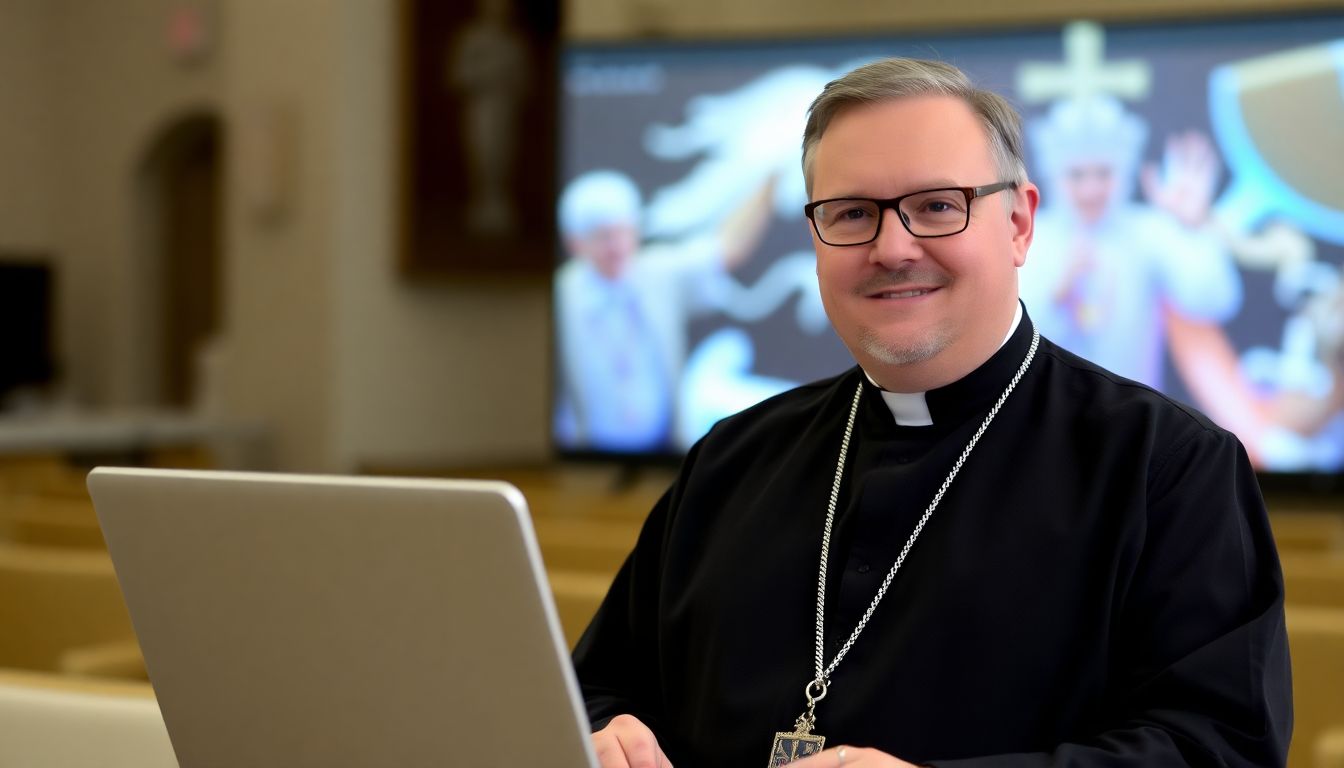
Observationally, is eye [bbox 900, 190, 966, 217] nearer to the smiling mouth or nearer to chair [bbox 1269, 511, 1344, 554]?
the smiling mouth

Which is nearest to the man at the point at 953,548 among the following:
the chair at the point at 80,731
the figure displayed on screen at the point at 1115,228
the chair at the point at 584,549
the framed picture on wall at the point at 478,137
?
the chair at the point at 80,731

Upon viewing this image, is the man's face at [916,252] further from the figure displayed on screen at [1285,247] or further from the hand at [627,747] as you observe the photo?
the figure displayed on screen at [1285,247]

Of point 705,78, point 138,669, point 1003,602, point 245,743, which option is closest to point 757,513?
point 1003,602

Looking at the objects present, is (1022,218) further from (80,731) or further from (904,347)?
(80,731)

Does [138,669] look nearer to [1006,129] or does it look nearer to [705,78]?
[1006,129]

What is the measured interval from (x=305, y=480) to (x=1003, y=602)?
71 cm

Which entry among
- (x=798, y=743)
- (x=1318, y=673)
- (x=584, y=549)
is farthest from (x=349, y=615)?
(x=584, y=549)

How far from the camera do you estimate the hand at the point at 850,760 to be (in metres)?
1.30

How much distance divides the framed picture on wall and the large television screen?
2400mm

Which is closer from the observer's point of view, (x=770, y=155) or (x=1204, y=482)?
(x=1204, y=482)

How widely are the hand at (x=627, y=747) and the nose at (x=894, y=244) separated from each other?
55 centimetres

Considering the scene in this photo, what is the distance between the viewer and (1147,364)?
534 centimetres

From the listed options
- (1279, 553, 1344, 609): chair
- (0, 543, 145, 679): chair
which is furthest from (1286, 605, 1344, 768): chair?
(0, 543, 145, 679): chair

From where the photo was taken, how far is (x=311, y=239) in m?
8.38
